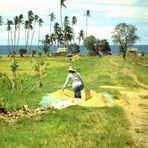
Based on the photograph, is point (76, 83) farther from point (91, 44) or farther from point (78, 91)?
point (91, 44)

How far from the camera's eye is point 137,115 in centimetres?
1769

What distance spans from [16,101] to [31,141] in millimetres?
9088

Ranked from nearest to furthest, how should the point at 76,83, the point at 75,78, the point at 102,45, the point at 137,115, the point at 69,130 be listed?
the point at 69,130
the point at 137,115
the point at 76,83
the point at 75,78
the point at 102,45

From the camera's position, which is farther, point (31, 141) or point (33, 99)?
point (33, 99)

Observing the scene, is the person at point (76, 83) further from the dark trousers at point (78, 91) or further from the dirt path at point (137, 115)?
the dirt path at point (137, 115)

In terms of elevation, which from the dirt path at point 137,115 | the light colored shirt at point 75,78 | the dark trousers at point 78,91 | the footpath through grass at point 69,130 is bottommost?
the dirt path at point 137,115

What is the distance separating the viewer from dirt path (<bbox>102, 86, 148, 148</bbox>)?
44.8 ft

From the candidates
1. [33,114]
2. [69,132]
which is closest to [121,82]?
[33,114]

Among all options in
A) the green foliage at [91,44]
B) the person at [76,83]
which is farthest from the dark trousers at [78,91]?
the green foliage at [91,44]

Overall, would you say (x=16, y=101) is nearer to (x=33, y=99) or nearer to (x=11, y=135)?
(x=33, y=99)

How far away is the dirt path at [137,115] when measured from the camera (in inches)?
538

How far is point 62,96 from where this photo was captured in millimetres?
21109

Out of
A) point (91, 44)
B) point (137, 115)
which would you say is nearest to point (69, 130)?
point (137, 115)

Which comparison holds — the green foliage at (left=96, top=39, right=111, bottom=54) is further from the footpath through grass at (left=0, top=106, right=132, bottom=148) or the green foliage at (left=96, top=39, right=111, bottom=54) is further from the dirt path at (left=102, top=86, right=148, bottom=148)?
the footpath through grass at (left=0, top=106, right=132, bottom=148)
